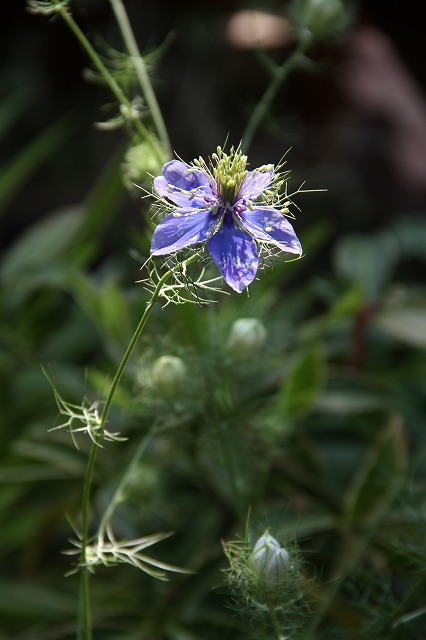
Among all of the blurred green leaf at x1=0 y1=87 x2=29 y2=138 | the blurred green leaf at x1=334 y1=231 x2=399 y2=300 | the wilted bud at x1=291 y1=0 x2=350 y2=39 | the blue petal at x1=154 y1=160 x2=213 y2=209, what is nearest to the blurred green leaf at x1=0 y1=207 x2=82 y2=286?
the blurred green leaf at x1=0 y1=87 x2=29 y2=138

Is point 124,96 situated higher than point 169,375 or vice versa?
point 124,96

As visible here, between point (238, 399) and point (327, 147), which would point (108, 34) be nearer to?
point (327, 147)

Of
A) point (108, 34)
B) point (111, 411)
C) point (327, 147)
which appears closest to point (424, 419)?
point (111, 411)

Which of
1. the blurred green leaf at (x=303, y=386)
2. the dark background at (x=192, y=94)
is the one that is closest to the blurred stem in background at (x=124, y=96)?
the blurred green leaf at (x=303, y=386)

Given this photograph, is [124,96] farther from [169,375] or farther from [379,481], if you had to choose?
[379,481]

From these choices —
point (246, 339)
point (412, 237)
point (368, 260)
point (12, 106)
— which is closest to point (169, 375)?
point (246, 339)

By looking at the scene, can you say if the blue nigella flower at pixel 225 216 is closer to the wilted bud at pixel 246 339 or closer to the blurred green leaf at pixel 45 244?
the wilted bud at pixel 246 339

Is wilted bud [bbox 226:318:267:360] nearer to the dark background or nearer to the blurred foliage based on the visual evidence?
the blurred foliage

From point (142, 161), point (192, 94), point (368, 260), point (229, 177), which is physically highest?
point (229, 177)
